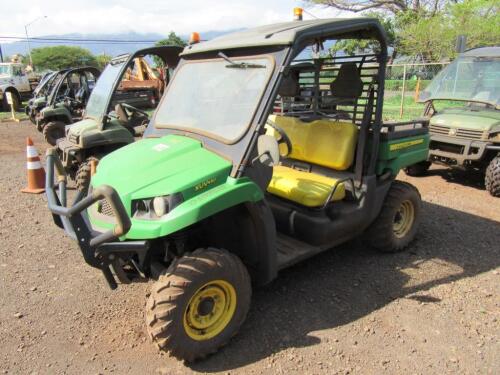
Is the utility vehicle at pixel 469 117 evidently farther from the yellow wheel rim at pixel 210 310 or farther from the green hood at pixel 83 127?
the green hood at pixel 83 127

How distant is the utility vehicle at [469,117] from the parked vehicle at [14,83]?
56.7 ft

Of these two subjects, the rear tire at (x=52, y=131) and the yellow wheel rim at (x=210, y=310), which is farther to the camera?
the rear tire at (x=52, y=131)

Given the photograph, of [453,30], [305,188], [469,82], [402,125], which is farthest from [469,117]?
[453,30]

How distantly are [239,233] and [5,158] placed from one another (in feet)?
25.6

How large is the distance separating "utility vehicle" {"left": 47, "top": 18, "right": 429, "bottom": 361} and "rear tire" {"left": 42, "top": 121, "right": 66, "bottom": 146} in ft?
26.7

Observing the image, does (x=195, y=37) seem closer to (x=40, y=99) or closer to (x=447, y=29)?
(x=40, y=99)

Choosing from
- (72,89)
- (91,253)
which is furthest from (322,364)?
(72,89)

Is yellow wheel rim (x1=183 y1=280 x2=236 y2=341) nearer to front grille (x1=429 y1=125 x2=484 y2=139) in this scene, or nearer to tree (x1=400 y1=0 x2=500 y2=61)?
front grille (x1=429 y1=125 x2=484 y2=139)

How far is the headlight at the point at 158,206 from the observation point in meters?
2.54

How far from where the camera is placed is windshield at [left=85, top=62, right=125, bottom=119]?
636cm

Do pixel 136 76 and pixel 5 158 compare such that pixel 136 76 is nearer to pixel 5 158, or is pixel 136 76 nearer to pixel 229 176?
pixel 5 158

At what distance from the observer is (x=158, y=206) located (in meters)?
2.54

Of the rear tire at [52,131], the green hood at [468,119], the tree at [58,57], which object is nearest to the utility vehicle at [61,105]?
the rear tire at [52,131]

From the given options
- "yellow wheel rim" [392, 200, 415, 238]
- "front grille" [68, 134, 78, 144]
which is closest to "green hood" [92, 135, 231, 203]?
"yellow wheel rim" [392, 200, 415, 238]
